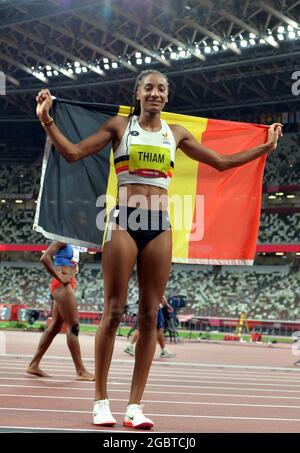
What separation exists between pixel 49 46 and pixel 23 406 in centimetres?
3088

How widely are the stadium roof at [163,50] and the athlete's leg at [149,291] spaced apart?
79.3 feet

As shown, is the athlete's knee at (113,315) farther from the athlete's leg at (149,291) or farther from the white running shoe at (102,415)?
the white running shoe at (102,415)

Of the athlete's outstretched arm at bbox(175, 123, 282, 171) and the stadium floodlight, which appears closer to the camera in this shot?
the athlete's outstretched arm at bbox(175, 123, 282, 171)

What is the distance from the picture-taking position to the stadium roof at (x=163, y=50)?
2905 centimetres

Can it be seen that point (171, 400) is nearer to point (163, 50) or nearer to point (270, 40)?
point (270, 40)

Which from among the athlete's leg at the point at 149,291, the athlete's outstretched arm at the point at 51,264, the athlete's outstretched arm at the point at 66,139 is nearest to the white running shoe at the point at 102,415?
Result: the athlete's leg at the point at 149,291

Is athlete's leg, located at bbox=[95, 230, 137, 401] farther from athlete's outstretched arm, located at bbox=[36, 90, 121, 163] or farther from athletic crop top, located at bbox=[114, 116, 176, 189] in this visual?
→ athlete's outstretched arm, located at bbox=[36, 90, 121, 163]

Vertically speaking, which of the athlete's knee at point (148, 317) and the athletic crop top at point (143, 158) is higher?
the athletic crop top at point (143, 158)

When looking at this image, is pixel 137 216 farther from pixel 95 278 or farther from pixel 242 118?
pixel 95 278

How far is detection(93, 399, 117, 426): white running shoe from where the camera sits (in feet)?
14.0

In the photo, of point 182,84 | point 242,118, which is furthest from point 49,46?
point 242,118

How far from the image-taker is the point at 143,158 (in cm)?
462

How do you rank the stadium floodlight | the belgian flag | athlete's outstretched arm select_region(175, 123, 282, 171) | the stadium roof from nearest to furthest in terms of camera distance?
athlete's outstretched arm select_region(175, 123, 282, 171) → the belgian flag → the stadium roof → the stadium floodlight

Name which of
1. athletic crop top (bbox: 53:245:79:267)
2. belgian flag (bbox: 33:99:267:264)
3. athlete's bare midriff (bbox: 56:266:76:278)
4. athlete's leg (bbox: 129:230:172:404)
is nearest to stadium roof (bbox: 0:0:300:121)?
athletic crop top (bbox: 53:245:79:267)
